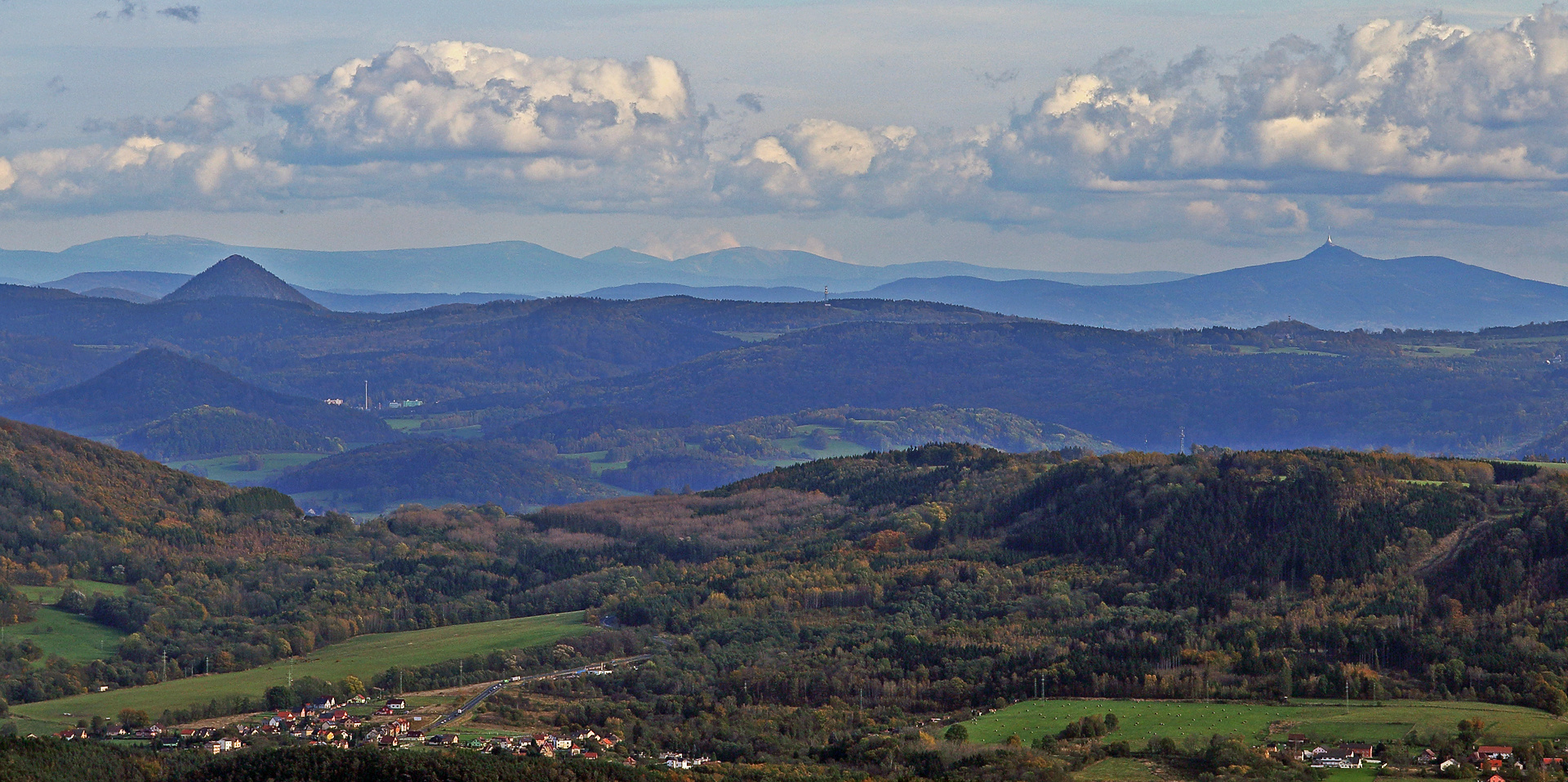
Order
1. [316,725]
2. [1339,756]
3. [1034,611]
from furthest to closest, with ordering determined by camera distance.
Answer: [1034,611]
[316,725]
[1339,756]

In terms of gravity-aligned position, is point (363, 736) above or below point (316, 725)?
above

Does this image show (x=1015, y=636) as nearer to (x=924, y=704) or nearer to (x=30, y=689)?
(x=924, y=704)

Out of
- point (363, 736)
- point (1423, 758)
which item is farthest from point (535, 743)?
point (1423, 758)

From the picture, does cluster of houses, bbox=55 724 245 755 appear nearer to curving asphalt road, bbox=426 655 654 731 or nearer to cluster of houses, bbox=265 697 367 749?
cluster of houses, bbox=265 697 367 749

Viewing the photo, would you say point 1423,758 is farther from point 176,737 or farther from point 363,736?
point 176,737

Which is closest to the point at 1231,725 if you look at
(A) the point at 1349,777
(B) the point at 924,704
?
(A) the point at 1349,777

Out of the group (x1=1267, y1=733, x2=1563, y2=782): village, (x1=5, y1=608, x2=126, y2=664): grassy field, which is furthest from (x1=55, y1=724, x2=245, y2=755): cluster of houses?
(x1=1267, y1=733, x2=1563, y2=782): village
